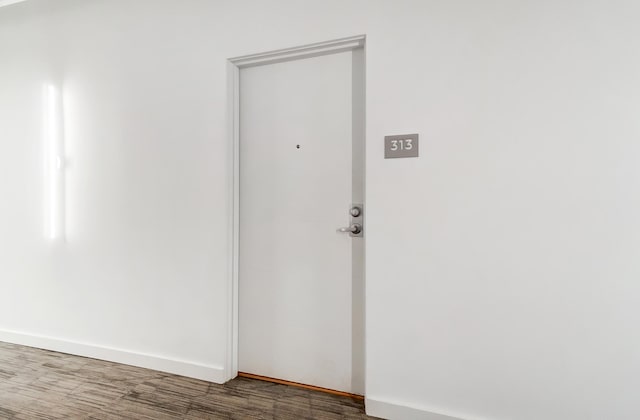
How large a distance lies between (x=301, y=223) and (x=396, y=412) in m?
1.16

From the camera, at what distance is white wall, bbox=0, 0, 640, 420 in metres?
1.44

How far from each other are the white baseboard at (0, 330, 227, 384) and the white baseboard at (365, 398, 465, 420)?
945 millimetres

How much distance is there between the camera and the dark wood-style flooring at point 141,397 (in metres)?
1.74

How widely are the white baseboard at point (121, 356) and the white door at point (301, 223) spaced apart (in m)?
0.23

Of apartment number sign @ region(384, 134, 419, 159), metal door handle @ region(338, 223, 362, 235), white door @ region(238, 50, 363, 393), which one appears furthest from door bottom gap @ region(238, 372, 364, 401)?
apartment number sign @ region(384, 134, 419, 159)

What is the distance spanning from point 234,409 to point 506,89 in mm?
2161

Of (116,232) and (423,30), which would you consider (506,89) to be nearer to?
(423,30)

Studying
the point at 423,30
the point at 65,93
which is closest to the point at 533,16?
the point at 423,30

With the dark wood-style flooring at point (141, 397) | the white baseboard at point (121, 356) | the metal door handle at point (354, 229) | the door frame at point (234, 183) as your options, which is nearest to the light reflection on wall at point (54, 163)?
the white baseboard at point (121, 356)

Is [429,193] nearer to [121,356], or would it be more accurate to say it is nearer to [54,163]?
[121,356]

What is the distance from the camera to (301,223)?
2.04 meters

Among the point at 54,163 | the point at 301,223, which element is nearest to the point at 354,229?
the point at 301,223

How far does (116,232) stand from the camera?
Result: 7.80 feet

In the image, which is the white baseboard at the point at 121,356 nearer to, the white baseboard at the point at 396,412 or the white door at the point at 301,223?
the white door at the point at 301,223
